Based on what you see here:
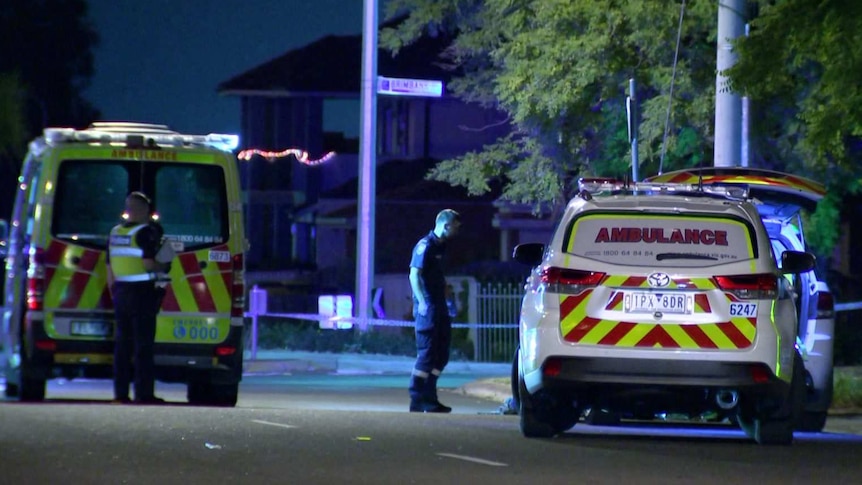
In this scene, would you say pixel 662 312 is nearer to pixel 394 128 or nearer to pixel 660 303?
pixel 660 303

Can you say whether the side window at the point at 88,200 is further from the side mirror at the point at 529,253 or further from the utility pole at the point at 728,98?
the utility pole at the point at 728,98

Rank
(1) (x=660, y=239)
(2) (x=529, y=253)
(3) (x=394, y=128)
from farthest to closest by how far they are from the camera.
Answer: (3) (x=394, y=128) → (2) (x=529, y=253) → (1) (x=660, y=239)

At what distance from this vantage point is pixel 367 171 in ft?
92.0

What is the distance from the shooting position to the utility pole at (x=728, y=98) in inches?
666

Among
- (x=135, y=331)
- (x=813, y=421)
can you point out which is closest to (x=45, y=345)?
(x=135, y=331)

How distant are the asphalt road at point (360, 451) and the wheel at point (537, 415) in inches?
5.8

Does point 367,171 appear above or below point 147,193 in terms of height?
above

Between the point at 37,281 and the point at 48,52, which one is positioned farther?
the point at 48,52

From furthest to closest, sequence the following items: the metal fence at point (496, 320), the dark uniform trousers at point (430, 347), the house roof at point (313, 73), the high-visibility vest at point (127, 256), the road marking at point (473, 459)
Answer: the house roof at point (313, 73)
the metal fence at point (496, 320)
the dark uniform trousers at point (430, 347)
the high-visibility vest at point (127, 256)
the road marking at point (473, 459)

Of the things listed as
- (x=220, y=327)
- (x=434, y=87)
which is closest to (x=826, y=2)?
(x=220, y=327)

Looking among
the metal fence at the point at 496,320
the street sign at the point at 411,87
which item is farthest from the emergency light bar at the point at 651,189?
the metal fence at the point at 496,320

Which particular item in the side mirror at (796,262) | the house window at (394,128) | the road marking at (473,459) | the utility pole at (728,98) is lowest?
the road marking at (473,459)

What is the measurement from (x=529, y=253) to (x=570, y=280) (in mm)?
1261

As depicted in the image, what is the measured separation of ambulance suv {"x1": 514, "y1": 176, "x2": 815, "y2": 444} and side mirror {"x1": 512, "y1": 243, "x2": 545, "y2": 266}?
0.86 m
